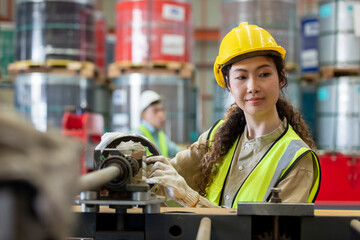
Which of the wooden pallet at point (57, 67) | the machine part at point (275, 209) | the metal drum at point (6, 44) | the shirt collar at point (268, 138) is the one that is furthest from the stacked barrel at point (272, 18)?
the machine part at point (275, 209)

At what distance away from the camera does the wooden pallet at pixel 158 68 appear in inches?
296

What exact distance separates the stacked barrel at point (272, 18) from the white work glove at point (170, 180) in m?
5.29

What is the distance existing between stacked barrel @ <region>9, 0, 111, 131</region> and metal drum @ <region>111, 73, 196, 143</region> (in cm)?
62

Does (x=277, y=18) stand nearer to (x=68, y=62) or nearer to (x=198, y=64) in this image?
(x=68, y=62)

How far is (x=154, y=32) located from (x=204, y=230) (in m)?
6.36

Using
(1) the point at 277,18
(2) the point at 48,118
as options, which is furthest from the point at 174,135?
(1) the point at 277,18

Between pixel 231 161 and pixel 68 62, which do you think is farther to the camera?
pixel 68 62

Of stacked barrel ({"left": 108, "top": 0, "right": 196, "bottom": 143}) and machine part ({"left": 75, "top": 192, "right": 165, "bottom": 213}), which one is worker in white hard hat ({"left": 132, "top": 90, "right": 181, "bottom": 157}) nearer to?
stacked barrel ({"left": 108, "top": 0, "right": 196, "bottom": 143})

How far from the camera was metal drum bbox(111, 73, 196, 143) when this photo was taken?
7.57 meters

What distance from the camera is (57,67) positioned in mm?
7430

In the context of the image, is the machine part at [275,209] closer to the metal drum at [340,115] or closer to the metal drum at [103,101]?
the metal drum at [340,115]

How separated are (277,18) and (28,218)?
720 cm

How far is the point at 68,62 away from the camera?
739 centimetres

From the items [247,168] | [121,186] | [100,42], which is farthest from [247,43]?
[100,42]
